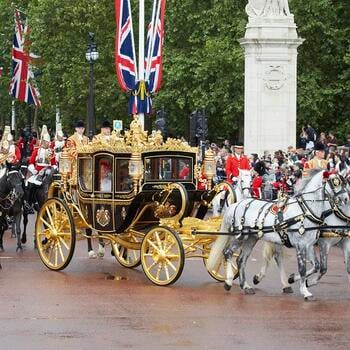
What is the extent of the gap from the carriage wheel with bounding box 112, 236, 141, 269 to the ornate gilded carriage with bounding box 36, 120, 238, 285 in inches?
0.6

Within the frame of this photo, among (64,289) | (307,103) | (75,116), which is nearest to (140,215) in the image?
(64,289)

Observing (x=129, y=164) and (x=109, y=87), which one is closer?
(x=129, y=164)

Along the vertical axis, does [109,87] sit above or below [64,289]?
above

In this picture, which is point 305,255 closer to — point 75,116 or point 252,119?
point 252,119

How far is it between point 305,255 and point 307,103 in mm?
31242

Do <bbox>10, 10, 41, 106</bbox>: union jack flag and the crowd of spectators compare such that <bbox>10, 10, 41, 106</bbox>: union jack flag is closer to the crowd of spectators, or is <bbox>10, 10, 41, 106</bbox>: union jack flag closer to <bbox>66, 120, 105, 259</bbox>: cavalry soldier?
the crowd of spectators

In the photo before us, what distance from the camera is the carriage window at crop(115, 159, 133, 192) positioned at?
61.2 feet

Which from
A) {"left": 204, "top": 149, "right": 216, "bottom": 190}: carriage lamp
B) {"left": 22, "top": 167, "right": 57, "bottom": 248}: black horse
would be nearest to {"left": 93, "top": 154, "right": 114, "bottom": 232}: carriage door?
{"left": 204, "top": 149, "right": 216, "bottom": 190}: carriage lamp

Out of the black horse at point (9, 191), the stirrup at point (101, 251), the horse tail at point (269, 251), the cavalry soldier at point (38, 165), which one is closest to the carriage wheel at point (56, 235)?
the stirrup at point (101, 251)

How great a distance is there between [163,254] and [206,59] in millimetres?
31955

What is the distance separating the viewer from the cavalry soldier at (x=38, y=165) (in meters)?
25.4

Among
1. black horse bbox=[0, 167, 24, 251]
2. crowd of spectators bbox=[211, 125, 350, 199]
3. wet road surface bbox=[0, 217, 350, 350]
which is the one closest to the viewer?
wet road surface bbox=[0, 217, 350, 350]

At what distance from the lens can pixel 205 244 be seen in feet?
59.2

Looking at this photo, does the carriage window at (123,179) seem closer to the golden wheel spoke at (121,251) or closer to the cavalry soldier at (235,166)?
the golden wheel spoke at (121,251)
